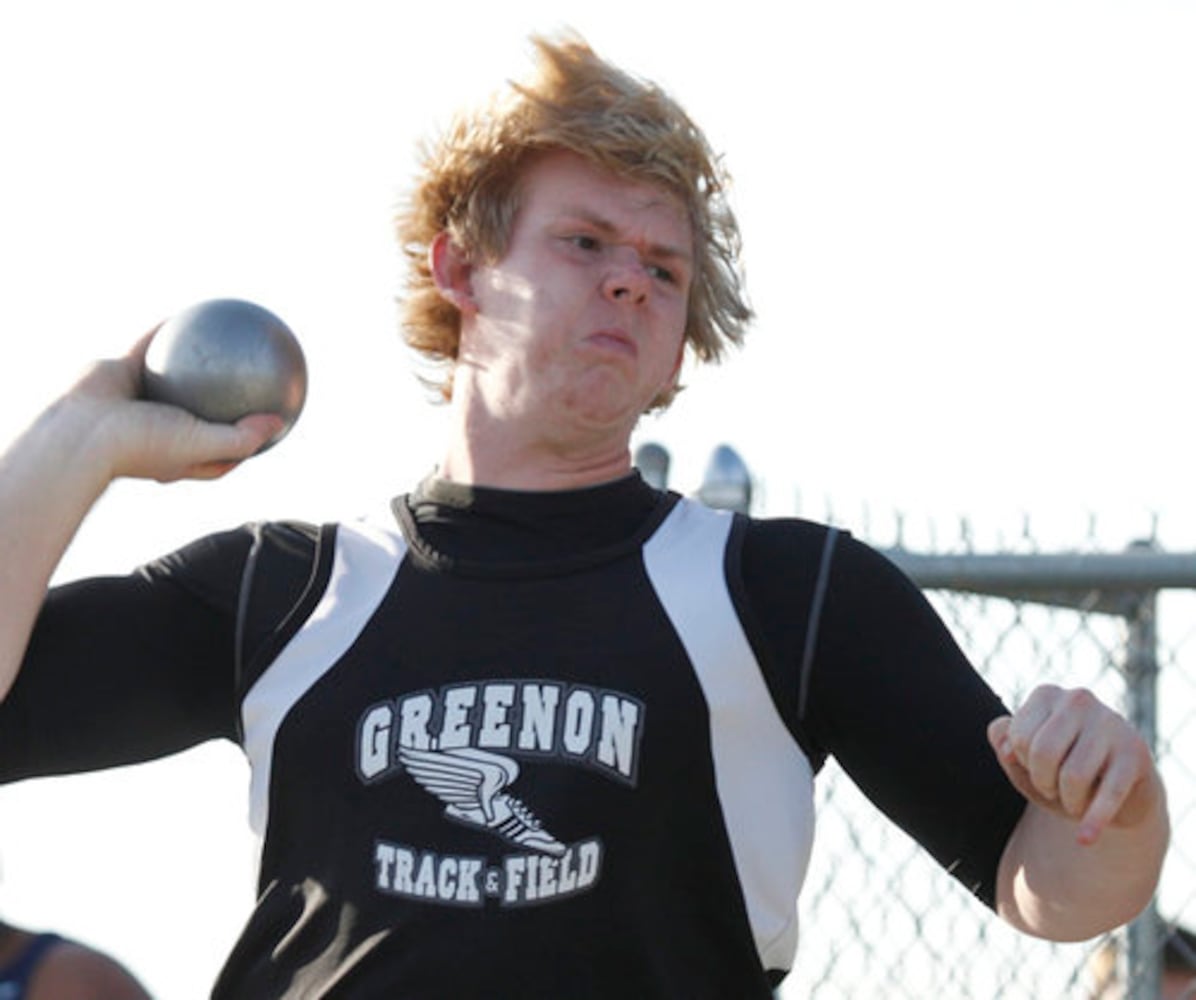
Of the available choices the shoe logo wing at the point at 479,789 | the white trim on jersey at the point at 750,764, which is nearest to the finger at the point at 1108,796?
the white trim on jersey at the point at 750,764

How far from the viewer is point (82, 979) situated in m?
3.31

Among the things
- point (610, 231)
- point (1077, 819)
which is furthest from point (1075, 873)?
point (610, 231)

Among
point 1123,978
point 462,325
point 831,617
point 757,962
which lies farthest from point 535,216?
point 1123,978

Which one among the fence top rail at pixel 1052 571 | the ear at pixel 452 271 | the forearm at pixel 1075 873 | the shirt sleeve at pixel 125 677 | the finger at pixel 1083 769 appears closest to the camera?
the finger at pixel 1083 769

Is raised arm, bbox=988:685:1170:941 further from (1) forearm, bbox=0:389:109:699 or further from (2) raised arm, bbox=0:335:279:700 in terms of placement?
(1) forearm, bbox=0:389:109:699

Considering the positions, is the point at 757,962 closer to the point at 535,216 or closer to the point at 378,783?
the point at 378,783

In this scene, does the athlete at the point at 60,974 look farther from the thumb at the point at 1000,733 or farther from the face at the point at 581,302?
the thumb at the point at 1000,733

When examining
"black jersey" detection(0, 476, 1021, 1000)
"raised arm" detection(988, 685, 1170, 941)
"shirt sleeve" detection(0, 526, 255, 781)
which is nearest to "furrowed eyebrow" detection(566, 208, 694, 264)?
"black jersey" detection(0, 476, 1021, 1000)

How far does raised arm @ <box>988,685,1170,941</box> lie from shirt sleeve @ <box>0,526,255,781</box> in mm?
1064

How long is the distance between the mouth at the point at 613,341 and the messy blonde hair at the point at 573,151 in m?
0.26

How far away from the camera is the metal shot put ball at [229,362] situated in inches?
136

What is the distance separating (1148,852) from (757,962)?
0.51 metres

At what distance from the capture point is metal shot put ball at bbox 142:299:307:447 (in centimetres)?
347

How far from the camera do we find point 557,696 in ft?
10.8
